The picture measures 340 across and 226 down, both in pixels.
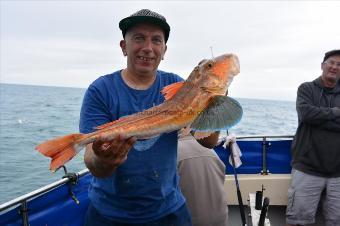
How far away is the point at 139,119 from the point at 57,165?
2.07ft

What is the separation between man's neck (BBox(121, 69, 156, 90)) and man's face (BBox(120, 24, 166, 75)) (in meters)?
0.05

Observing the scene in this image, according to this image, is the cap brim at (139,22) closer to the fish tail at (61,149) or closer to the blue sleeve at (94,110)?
the blue sleeve at (94,110)

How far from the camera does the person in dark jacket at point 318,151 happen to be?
19.4 feet

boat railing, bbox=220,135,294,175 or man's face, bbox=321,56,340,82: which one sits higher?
man's face, bbox=321,56,340,82

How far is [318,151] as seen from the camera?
5949mm

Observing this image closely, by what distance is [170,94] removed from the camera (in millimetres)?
2762

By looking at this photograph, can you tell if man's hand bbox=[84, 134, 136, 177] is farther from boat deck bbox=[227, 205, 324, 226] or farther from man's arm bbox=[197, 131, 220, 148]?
boat deck bbox=[227, 205, 324, 226]

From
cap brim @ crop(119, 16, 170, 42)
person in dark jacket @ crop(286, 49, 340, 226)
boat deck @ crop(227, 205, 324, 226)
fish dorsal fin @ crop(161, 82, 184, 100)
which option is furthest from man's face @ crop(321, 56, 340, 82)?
fish dorsal fin @ crop(161, 82, 184, 100)

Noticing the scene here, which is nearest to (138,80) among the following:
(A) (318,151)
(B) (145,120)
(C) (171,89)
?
(C) (171,89)

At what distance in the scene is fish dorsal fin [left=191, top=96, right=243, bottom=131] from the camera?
8.77 ft

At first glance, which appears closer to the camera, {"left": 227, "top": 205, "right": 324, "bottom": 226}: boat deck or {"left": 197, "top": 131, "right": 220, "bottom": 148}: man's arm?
{"left": 197, "top": 131, "right": 220, "bottom": 148}: man's arm

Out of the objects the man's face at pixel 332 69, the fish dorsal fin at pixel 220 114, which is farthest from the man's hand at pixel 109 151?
the man's face at pixel 332 69

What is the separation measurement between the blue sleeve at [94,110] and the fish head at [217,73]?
0.78m

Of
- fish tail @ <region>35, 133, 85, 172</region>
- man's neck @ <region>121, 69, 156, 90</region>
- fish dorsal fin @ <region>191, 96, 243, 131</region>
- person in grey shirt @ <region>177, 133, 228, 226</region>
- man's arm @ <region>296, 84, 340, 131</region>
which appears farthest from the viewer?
man's arm @ <region>296, 84, 340, 131</region>
